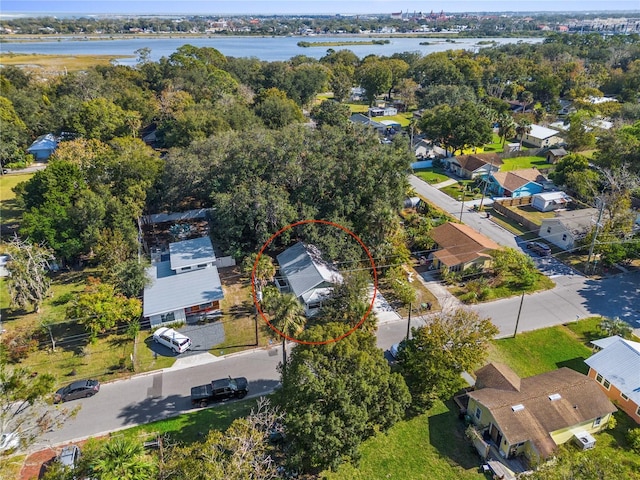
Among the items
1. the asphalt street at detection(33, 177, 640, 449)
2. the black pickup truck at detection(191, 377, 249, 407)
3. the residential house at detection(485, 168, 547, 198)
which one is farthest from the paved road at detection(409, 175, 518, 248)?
the black pickup truck at detection(191, 377, 249, 407)

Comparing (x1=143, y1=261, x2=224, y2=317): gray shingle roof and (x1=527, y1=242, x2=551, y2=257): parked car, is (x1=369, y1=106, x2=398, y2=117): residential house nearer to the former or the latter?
(x1=527, y1=242, x2=551, y2=257): parked car

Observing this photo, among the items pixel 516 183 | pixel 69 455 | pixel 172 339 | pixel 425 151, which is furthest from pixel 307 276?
pixel 425 151

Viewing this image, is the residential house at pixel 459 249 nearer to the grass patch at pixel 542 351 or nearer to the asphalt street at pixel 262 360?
the asphalt street at pixel 262 360

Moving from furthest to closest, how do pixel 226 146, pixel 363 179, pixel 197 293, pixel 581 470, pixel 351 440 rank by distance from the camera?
pixel 226 146, pixel 363 179, pixel 197 293, pixel 351 440, pixel 581 470

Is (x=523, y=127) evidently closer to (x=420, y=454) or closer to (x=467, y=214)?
(x=467, y=214)

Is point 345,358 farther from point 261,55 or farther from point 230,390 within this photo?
point 261,55

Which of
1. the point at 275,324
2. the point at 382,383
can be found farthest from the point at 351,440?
the point at 275,324

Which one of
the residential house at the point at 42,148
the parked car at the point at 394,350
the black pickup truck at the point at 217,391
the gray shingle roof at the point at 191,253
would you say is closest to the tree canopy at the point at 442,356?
the parked car at the point at 394,350
